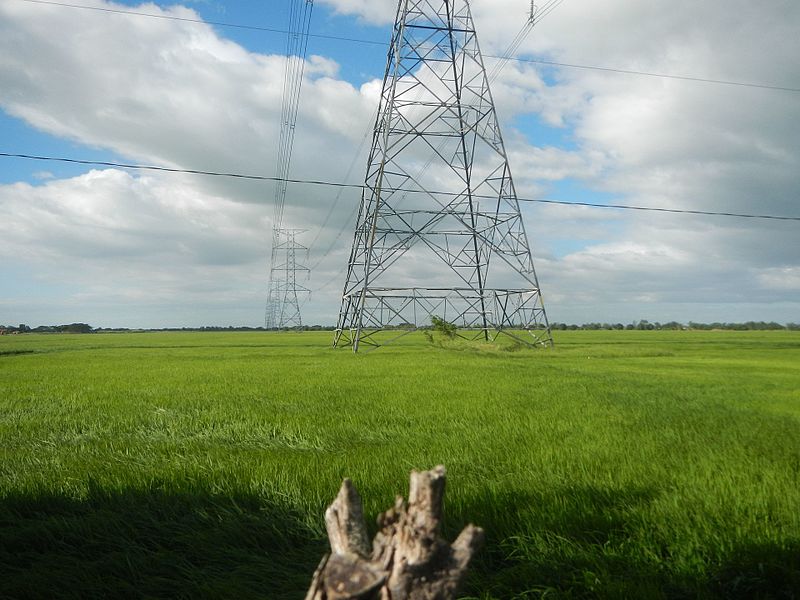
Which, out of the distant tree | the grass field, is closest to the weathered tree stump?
the grass field

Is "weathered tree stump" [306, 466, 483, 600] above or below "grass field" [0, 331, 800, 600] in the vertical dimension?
above

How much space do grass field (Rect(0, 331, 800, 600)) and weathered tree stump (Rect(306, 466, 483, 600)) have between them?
1.92m

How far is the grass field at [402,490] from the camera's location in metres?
3.58

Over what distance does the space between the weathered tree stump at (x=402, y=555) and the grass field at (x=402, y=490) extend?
6.31 ft

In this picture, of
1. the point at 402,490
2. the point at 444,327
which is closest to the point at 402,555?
the point at 402,490

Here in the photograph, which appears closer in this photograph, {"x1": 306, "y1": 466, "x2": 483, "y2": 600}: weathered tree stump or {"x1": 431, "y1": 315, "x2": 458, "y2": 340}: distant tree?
{"x1": 306, "y1": 466, "x2": 483, "y2": 600}: weathered tree stump

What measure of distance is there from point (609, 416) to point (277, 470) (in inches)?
222

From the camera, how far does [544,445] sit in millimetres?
6914

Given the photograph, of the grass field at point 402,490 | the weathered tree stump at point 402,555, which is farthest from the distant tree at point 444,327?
the weathered tree stump at point 402,555

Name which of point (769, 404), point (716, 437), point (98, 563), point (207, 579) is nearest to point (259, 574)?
point (207, 579)

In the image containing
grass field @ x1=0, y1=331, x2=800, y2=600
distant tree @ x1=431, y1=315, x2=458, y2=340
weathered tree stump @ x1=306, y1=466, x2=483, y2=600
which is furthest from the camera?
distant tree @ x1=431, y1=315, x2=458, y2=340

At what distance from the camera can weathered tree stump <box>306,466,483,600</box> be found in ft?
5.17

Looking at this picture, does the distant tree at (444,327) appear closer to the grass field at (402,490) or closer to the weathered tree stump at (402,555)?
the grass field at (402,490)

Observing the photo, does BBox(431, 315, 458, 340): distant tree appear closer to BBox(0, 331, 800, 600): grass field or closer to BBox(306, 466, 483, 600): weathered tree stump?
BBox(0, 331, 800, 600): grass field
